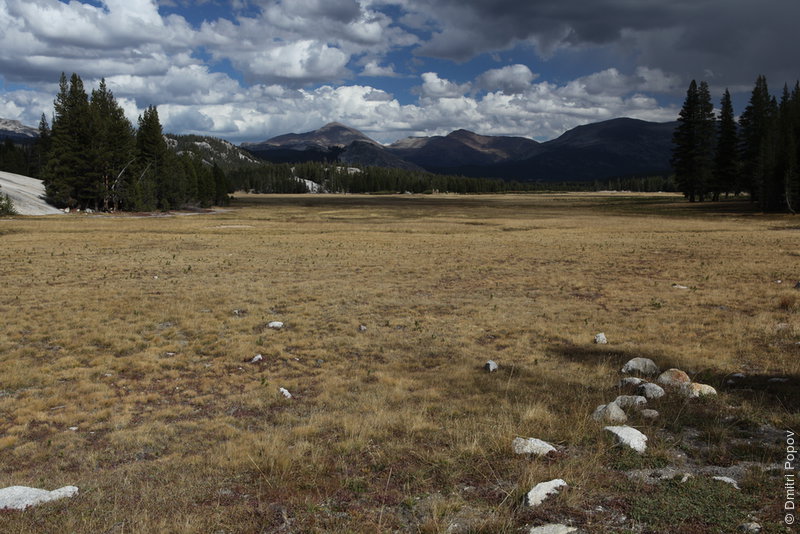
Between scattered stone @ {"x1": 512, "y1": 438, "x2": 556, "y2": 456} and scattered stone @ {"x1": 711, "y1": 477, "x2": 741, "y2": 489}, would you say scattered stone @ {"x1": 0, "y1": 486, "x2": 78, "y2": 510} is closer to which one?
scattered stone @ {"x1": 512, "y1": 438, "x2": 556, "y2": 456}

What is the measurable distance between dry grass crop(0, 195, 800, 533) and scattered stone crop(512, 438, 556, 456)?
292mm

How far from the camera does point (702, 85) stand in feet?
311

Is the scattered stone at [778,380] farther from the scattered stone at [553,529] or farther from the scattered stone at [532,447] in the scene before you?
the scattered stone at [553,529]

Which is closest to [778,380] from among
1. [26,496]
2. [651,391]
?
[651,391]

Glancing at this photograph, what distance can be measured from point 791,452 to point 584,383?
469 cm

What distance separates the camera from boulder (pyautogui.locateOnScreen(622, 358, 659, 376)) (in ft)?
39.1

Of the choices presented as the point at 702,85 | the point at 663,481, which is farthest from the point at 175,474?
the point at 702,85

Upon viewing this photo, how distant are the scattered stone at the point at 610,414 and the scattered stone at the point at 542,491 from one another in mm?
2751

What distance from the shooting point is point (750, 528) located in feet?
16.6

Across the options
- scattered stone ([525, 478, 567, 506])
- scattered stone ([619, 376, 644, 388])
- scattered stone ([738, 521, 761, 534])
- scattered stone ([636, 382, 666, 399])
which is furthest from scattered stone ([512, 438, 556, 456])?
scattered stone ([619, 376, 644, 388])

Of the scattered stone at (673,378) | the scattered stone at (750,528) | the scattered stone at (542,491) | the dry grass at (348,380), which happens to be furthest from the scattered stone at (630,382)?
the scattered stone at (750,528)

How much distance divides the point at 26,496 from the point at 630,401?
9.96m

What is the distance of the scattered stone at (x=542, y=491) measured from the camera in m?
5.73

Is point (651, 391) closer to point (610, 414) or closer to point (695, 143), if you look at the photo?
point (610, 414)
